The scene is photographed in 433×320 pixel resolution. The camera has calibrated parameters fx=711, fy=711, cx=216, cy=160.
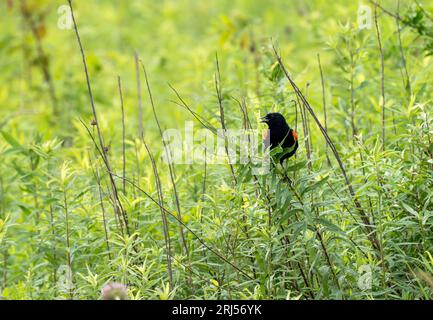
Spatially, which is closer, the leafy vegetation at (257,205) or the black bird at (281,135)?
the black bird at (281,135)

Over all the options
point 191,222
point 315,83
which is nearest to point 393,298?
point 191,222

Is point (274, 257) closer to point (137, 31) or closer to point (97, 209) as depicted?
A: point (97, 209)

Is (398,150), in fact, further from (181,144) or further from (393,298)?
(181,144)

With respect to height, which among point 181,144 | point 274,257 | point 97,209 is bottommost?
point 274,257

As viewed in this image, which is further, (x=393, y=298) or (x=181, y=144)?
(x=181, y=144)

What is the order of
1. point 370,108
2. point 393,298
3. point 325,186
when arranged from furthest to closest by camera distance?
1. point 370,108
2. point 325,186
3. point 393,298

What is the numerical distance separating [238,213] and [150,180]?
96cm

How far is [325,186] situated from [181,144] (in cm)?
144

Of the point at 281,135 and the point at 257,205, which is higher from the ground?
the point at 281,135

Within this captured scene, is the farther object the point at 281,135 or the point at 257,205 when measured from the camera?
the point at 257,205

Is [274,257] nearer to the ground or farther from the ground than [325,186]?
nearer to the ground

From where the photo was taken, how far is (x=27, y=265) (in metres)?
4.51

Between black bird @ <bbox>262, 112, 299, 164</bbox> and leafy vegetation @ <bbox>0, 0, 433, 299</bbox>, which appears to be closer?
black bird @ <bbox>262, 112, 299, 164</bbox>
